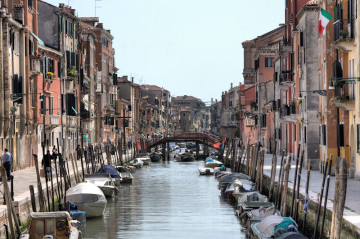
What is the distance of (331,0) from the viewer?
33750 millimetres

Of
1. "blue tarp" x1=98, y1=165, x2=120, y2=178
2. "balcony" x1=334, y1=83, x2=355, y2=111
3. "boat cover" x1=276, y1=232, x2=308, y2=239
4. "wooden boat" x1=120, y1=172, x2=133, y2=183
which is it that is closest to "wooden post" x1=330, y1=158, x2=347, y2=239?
"boat cover" x1=276, y1=232, x2=308, y2=239

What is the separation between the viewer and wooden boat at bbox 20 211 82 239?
20.3 metres

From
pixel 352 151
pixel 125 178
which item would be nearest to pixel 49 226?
pixel 352 151

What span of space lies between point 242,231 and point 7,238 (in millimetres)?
9794

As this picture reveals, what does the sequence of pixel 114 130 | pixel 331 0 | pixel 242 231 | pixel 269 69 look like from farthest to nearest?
1. pixel 114 130
2. pixel 269 69
3. pixel 331 0
4. pixel 242 231

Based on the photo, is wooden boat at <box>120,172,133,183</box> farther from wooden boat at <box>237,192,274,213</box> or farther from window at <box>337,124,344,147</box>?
window at <box>337,124,344,147</box>

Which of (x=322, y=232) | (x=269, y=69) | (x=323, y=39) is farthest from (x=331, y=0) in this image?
(x=269, y=69)

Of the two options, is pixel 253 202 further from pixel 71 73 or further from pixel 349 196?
pixel 71 73

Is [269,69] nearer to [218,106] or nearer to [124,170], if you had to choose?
[124,170]

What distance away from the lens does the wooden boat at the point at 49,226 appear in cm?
2027

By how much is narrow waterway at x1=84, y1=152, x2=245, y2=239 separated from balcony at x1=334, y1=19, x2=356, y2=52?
8.26 m

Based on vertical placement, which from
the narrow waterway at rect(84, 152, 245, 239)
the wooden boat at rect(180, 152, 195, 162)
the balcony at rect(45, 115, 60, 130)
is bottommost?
the narrow waterway at rect(84, 152, 245, 239)

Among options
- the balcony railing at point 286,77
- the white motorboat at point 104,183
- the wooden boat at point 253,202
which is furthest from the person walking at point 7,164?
the balcony railing at point 286,77

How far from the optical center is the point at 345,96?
3094cm
